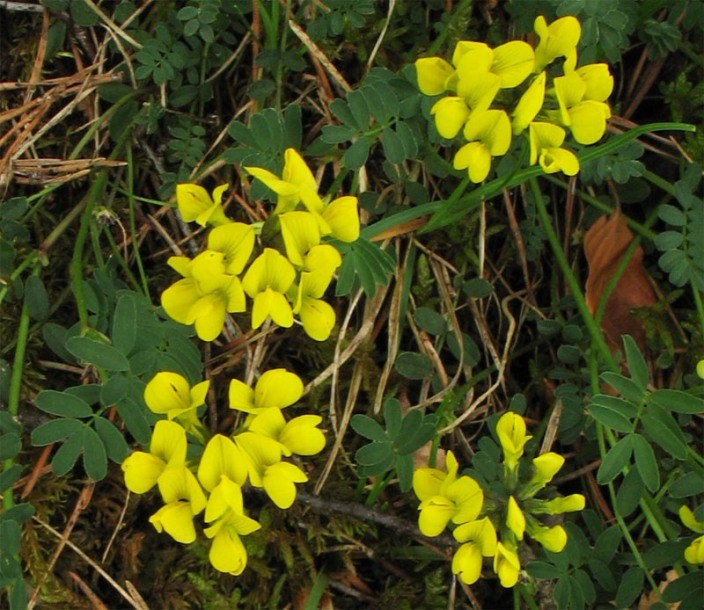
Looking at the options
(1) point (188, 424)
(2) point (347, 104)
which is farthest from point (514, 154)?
(1) point (188, 424)

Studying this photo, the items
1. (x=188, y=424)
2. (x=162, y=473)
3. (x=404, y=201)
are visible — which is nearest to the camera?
(x=162, y=473)

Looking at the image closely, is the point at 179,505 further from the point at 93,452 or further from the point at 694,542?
the point at 694,542

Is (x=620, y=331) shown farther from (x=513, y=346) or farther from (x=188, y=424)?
(x=188, y=424)

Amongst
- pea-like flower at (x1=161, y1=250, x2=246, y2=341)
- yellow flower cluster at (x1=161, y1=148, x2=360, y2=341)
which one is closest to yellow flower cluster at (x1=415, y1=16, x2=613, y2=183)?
yellow flower cluster at (x1=161, y1=148, x2=360, y2=341)

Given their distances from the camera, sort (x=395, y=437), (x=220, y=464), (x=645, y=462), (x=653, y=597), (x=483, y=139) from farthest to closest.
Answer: (x=653, y=597), (x=395, y=437), (x=645, y=462), (x=483, y=139), (x=220, y=464)

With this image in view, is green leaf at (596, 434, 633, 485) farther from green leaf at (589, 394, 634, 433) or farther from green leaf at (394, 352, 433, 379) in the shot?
green leaf at (394, 352, 433, 379)

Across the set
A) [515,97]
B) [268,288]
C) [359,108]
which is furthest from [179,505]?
[515,97]

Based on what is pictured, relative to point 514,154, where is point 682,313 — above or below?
below

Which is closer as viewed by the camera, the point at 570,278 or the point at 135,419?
the point at 135,419
